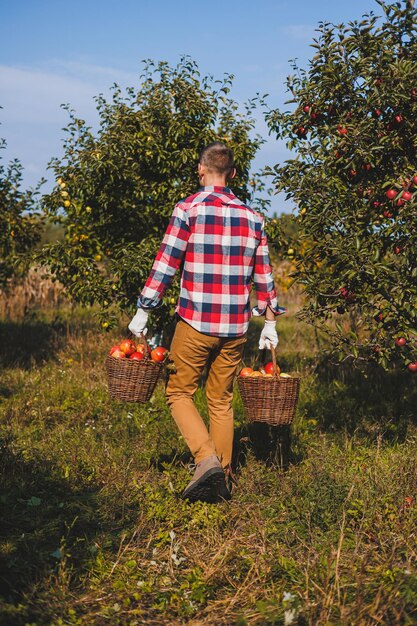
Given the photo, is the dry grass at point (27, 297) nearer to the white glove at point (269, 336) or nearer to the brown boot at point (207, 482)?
the white glove at point (269, 336)

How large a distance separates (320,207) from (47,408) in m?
3.32

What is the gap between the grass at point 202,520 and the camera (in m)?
3.28

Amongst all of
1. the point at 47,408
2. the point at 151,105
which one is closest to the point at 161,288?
the point at 47,408

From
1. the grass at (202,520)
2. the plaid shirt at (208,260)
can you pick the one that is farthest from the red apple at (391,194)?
the grass at (202,520)

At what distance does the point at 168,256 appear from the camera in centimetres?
A: 447

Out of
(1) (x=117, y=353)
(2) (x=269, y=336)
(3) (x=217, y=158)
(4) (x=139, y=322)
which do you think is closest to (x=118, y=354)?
(1) (x=117, y=353)

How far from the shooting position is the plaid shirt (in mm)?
4457

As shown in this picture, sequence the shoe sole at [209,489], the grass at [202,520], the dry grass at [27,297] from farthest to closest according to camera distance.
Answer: the dry grass at [27,297], the shoe sole at [209,489], the grass at [202,520]

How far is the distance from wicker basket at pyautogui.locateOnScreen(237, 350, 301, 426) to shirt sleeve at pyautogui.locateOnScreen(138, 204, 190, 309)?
2.78 ft

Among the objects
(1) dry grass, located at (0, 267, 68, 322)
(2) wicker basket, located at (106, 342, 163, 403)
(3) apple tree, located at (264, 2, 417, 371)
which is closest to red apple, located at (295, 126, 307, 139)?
(3) apple tree, located at (264, 2, 417, 371)

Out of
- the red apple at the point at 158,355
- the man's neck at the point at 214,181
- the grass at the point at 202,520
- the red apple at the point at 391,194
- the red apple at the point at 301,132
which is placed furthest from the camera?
the red apple at the point at 301,132

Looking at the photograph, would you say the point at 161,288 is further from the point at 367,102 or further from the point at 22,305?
the point at 22,305

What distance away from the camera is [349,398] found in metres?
6.99

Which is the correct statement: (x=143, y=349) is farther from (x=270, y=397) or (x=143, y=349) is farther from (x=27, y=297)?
(x=27, y=297)
